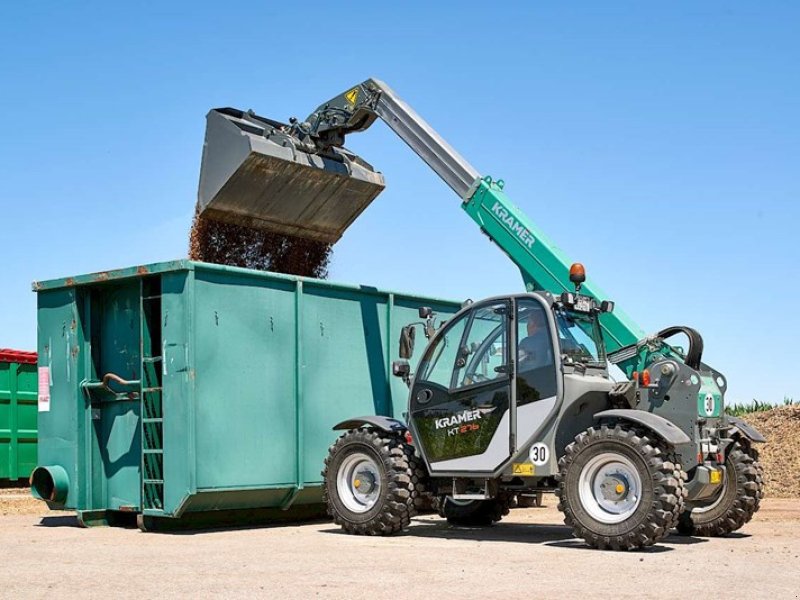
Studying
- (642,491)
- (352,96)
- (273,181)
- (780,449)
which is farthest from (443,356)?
(780,449)

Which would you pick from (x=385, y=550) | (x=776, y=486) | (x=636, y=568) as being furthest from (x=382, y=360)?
(x=776, y=486)

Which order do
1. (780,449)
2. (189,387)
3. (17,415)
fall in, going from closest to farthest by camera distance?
(189,387)
(17,415)
(780,449)

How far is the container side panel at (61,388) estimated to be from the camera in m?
12.0

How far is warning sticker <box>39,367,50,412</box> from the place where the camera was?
1238 cm

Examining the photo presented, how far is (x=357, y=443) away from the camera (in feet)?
36.0

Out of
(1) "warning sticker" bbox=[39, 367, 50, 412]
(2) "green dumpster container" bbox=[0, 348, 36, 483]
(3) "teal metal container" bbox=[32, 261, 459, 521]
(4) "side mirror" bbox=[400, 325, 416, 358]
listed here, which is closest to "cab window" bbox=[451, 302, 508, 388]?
(4) "side mirror" bbox=[400, 325, 416, 358]

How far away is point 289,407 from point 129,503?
1.96 meters

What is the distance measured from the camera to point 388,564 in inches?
330

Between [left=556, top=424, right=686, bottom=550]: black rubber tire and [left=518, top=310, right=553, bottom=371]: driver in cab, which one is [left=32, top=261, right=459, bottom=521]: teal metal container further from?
[left=556, top=424, right=686, bottom=550]: black rubber tire

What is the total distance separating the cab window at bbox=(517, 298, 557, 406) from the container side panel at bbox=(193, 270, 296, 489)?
3080 mm

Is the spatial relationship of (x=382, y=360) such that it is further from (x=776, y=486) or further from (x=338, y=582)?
(x=776, y=486)

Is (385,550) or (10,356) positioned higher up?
(10,356)

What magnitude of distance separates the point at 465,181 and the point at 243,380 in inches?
127

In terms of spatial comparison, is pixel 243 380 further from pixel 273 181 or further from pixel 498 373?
pixel 498 373
